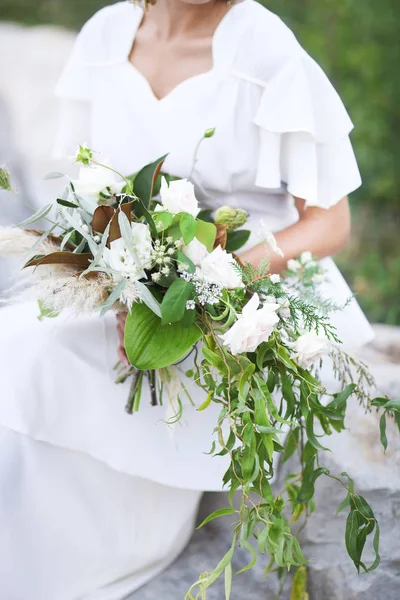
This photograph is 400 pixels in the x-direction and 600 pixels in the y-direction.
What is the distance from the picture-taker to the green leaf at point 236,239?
1.07 metres

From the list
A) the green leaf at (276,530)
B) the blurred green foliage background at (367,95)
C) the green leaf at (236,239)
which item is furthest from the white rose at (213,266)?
the blurred green foliage background at (367,95)

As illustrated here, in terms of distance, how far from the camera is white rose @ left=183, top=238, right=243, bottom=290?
33.2 inches

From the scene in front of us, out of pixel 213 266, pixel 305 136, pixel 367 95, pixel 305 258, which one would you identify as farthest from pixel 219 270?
pixel 367 95

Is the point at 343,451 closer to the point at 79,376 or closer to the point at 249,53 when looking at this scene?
the point at 79,376

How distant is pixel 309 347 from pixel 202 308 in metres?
0.15

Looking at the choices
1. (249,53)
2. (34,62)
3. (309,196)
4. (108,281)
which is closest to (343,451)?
(309,196)

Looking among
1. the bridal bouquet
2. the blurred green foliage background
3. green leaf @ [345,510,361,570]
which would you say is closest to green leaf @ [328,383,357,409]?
the bridal bouquet

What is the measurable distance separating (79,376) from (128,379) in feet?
0.28

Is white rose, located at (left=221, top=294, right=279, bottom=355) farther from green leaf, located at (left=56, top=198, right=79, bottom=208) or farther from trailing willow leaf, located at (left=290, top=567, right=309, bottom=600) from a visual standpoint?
trailing willow leaf, located at (left=290, top=567, right=309, bottom=600)

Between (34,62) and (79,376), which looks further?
(34,62)

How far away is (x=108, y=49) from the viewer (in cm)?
130

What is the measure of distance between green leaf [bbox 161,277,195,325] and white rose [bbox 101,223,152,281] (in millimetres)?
44

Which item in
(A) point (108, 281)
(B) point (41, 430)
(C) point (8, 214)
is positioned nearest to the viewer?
(A) point (108, 281)

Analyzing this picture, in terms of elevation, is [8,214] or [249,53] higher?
[249,53]
